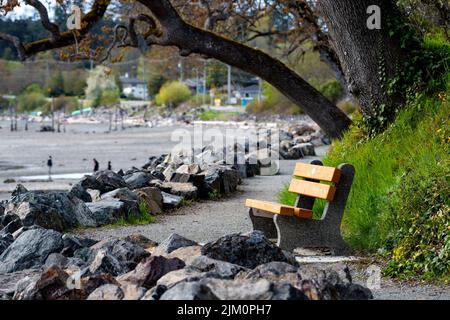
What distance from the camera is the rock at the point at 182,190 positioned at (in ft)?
52.0

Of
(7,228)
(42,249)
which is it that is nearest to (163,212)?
(7,228)

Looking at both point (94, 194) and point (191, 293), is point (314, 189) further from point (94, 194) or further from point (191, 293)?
point (94, 194)

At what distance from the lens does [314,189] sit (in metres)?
10.3

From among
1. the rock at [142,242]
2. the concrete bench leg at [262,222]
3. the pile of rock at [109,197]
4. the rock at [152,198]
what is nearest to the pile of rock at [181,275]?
the rock at [142,242]

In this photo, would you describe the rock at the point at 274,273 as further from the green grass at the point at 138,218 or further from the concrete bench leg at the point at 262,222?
the green grass at the point at 138,218

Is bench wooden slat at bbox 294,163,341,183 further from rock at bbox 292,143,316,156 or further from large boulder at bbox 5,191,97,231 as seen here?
rock at bbox 292,143,316,156

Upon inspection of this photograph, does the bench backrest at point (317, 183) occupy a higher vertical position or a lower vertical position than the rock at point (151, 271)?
higher

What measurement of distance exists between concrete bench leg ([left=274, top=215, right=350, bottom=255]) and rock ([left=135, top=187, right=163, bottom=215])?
4582 millimetres

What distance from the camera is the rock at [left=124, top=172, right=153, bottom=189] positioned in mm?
15953

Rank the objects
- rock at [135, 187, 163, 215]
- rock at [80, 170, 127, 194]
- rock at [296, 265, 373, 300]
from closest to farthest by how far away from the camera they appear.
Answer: rock at [296, 265, 373, 300], rock at [135, 187, 163, 215], rock at [80, 170, 127, 194]

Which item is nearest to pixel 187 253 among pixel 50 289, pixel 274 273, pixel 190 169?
pixel 50 289

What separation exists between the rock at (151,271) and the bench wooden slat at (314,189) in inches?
116

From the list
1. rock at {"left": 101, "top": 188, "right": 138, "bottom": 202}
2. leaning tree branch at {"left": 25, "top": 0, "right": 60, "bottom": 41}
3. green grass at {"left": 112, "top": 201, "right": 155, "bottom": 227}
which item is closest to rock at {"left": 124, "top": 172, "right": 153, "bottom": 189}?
rock at {"left": 101, "top": 188, "right": 138, "bottom": 202}

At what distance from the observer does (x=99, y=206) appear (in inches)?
532
